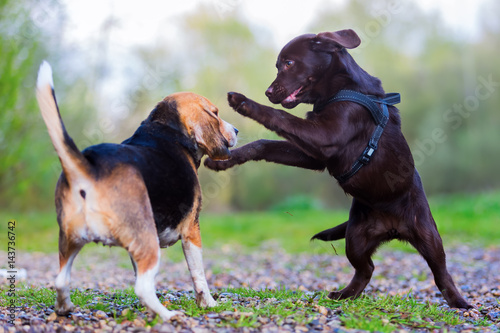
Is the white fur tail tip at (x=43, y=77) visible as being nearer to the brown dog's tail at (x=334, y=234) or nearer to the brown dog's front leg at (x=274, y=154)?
the brown dog's front leg at (x=274, y=154)

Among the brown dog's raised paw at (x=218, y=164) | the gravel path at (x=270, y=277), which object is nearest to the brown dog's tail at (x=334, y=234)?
the gravel path at (x=270, y=277)

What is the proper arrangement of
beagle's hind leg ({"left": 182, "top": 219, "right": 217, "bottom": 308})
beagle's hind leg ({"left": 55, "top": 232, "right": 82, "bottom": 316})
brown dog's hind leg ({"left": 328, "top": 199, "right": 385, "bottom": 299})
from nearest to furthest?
beagle's hind leg ({"left": 55, "top": 232, "right": 82, "bottom": 316}) → beagle's hind leg ({"left": 182, "top": 219, "right": 217, "bottom": 308}) → brown dog's hind leg ({"left": 328, "top": 199, "right": 385, "bottom": 299})

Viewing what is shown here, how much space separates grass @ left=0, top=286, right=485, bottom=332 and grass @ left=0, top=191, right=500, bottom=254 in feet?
18.5

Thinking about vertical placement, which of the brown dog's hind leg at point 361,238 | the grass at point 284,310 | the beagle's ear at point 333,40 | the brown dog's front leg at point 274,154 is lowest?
the grass at point 284,310

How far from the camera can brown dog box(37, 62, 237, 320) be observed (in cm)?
315

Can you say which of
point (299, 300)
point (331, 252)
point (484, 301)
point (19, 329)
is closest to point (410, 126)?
point (331, 252)

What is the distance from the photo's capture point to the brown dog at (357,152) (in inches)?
167

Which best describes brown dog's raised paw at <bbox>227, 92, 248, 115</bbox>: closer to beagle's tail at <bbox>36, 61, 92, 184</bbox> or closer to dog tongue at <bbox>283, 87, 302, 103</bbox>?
dog tongue at <bbox>283, 87, 302, 103</bbox>

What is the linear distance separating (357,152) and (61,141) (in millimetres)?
2304

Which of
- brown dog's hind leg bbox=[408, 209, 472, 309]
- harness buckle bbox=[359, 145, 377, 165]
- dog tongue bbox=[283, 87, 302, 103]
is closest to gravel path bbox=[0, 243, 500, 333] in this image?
brown dog's hind leg bbox=[408, 209, 472, 309]

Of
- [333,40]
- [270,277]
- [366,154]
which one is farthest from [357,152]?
[270,277]

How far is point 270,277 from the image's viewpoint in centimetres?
747

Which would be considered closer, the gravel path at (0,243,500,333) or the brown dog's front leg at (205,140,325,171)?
the gravel path at (0,243,500,333)

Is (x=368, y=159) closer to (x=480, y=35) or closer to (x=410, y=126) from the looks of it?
(x=410, y=126)
